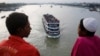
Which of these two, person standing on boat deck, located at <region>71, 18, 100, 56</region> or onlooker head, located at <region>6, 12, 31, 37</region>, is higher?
onlooker head, located at <region>6, 12, 31, 37</region>

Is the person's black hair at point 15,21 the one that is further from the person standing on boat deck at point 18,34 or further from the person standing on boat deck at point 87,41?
the person standing on boat deck at point 87,41

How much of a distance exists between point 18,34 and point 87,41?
427 mm

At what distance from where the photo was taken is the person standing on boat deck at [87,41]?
1426mm

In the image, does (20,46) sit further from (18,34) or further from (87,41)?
(87,41)

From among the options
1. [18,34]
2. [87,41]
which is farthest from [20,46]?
[87,41]

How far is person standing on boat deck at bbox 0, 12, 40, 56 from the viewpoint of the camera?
1.16m

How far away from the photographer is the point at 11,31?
3.97 ft

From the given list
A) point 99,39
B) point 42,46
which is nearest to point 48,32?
point 42,46

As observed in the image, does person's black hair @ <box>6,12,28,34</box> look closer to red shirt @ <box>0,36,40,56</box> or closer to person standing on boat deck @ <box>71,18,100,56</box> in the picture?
red shirt @ <box>0,36,40,56</box>

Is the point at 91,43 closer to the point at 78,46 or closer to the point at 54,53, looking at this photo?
the point at 78,46

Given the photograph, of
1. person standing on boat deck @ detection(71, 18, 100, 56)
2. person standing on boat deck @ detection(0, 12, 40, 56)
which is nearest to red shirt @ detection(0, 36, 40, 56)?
person standing on boat deck @ detection(0, 12, 40, 56)

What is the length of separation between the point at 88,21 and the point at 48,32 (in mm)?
11309

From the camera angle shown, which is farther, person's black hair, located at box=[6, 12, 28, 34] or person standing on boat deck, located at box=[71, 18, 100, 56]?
person standing on boat deck, located at box=[71, 18, 100, 56]

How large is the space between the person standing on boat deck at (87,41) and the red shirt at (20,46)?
34 centimetres
